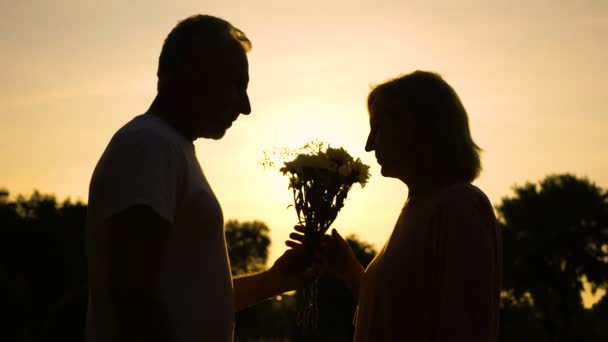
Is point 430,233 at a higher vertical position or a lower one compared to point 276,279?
higher

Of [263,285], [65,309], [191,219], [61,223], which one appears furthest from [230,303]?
[61,223]

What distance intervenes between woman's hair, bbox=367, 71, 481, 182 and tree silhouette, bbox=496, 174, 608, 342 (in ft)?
147

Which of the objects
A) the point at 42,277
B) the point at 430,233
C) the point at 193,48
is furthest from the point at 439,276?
the point at 42,277

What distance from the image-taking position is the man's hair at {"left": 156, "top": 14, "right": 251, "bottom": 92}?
379cm

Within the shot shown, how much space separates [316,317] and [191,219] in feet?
9.79

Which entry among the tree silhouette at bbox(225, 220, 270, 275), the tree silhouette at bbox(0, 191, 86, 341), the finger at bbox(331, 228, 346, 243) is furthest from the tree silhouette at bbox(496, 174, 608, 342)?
the tree silhouette at bbox(225, 220, 270, 275)

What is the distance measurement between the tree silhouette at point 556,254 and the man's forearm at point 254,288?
145ft

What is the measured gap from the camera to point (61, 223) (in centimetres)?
4662

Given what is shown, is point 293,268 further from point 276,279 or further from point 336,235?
point 336,235

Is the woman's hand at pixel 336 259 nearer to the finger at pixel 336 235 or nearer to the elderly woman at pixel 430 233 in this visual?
the finger at pixel 336 235

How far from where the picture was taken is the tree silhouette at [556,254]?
4788 cm

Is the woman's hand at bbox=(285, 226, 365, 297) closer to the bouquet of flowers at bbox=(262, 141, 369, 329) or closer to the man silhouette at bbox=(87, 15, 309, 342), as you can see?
the bouquet of flowers at bbox=(262, 141, 369, 329)

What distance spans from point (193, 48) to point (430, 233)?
2065 millimetres

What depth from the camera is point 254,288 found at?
5812 millimetres
